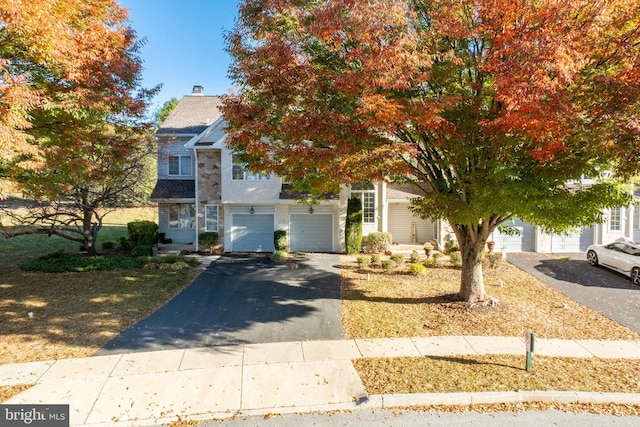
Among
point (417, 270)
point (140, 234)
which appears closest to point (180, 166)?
point (140, 234)

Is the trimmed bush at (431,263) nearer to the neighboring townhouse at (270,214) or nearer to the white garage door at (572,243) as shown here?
the neighboring townhouse at (270,214)

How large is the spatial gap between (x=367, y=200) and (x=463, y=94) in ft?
36.0

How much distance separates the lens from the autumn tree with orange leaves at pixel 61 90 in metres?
6.93

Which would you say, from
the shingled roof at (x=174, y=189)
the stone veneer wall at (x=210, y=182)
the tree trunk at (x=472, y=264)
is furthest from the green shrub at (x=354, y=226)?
the shingled roof at (x=174, y=189)

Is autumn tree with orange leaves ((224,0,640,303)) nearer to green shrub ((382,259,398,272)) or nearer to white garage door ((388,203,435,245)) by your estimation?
green shrub ((382,259,398,272))

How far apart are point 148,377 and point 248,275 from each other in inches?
300

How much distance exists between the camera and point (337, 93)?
831 cm

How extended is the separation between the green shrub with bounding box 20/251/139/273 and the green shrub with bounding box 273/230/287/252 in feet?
22.1

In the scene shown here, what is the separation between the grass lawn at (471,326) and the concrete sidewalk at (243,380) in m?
0.26

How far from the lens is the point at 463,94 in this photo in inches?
327

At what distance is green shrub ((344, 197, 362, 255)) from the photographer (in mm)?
17828

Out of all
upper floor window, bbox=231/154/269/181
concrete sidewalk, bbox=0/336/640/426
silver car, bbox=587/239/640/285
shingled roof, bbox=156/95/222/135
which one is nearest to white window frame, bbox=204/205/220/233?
upper floor window, bbox=231/154/269/181

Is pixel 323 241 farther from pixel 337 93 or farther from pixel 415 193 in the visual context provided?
pixel 337 93

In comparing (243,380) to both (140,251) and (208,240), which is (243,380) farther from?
(140,251)
